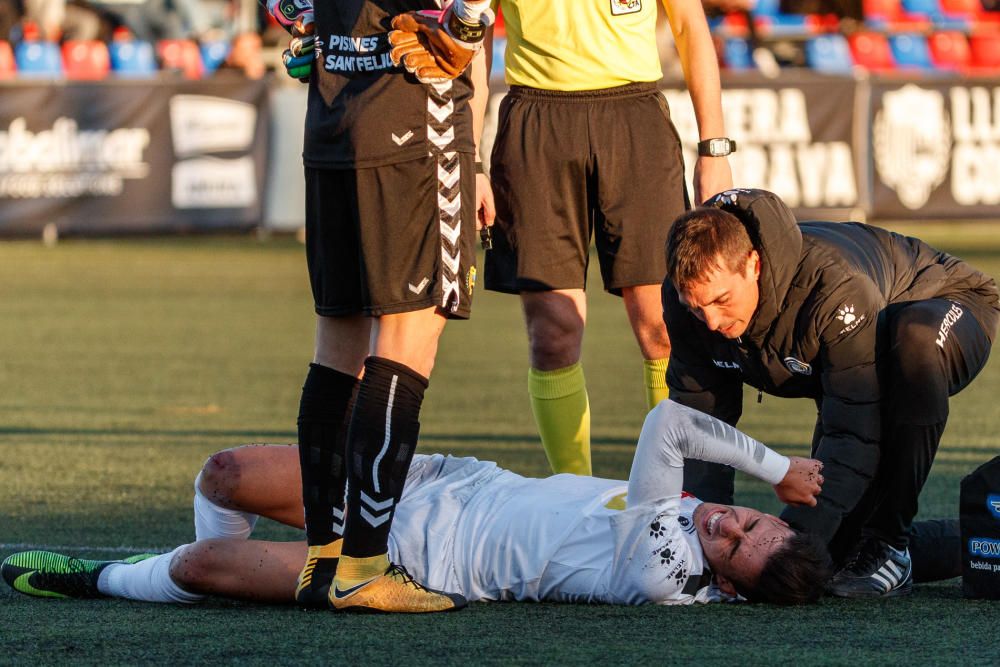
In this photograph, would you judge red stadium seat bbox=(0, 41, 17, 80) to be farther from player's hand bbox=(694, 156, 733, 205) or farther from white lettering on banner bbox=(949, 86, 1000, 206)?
player's hand bbox=(694, 156, 733, 205)

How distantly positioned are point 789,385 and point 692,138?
36.4ft

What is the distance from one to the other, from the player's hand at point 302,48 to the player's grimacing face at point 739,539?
1.53m

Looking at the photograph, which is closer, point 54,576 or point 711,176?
point 54,576

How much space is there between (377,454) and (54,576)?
0.95 m

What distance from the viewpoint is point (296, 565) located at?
4156mm

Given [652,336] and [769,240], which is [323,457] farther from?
[652,336]

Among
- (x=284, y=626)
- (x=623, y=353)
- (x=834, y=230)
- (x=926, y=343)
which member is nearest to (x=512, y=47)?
(x=834, y=230)

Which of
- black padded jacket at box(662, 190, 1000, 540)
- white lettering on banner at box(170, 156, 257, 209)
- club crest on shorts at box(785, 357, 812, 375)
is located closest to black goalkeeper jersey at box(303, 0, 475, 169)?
black padded jacket at box(662, 190, 1000, 540)

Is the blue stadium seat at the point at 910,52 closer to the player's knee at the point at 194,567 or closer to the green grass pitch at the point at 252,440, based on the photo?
the green grass pitch at the point at 252,440

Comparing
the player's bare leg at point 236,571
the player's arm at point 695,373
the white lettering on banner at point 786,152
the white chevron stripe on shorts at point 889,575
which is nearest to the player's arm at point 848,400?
the white chevron stripe on shorts at point 889,575

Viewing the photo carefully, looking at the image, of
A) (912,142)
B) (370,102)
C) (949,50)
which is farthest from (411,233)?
(949,50)

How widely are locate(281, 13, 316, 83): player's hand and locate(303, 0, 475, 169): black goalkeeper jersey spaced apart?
199 mm

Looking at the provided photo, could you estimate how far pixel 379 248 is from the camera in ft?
13.2

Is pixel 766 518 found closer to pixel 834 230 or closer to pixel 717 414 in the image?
pixel 717 414
